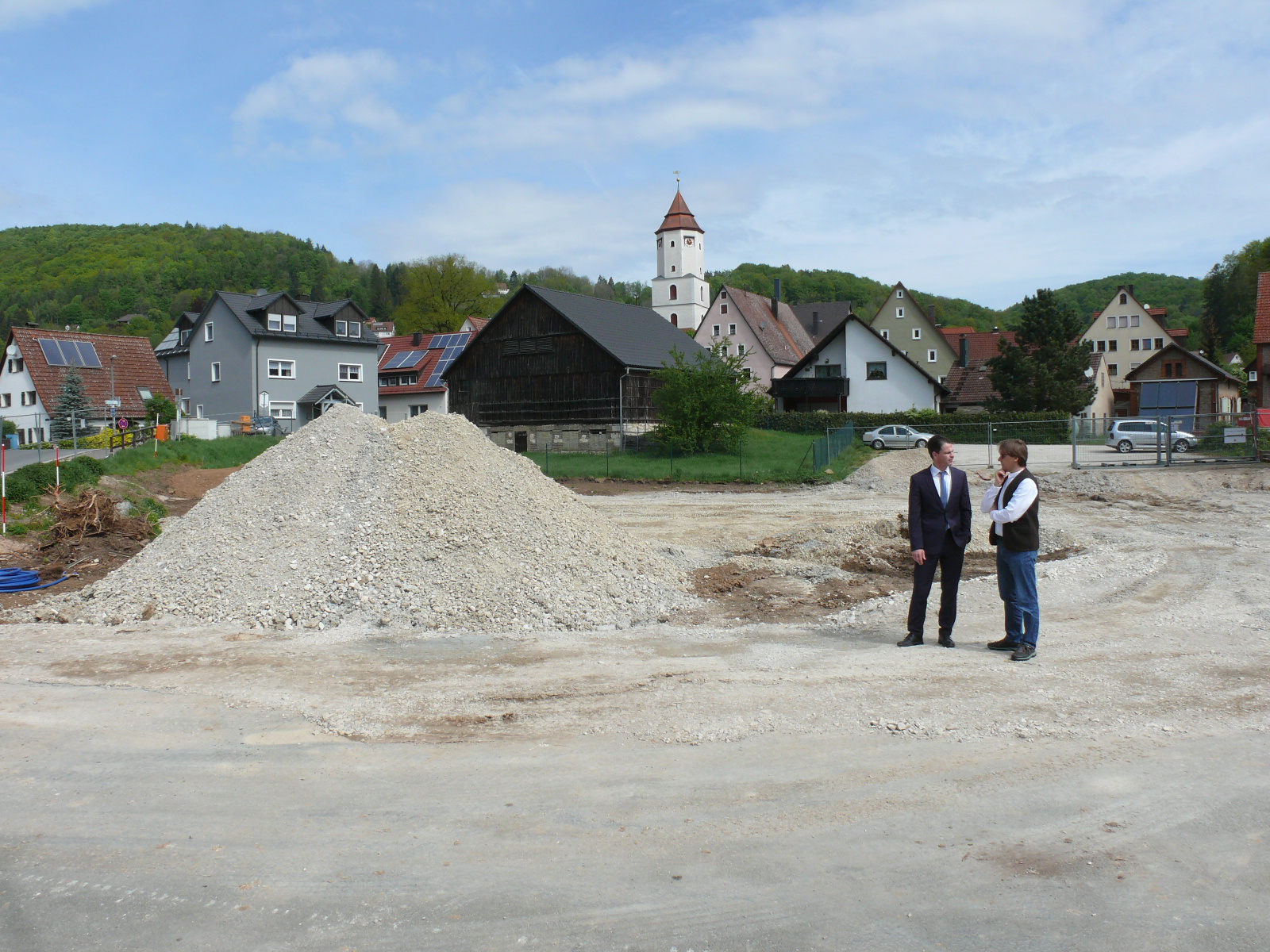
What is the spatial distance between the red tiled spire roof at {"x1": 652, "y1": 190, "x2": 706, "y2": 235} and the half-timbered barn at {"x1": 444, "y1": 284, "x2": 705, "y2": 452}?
36371mm

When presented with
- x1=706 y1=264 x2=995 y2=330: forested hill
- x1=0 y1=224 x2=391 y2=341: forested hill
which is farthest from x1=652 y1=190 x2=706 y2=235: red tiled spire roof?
x1=0 y1=224 x2=391 y2=341: forested hill

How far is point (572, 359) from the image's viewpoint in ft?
136

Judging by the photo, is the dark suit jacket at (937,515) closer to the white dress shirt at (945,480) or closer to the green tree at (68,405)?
the white dress shirt at (945,480)

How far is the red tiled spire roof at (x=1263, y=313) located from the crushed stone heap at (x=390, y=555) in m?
45.5

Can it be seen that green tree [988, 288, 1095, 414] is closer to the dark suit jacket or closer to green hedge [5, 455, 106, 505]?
the dark suit jacket

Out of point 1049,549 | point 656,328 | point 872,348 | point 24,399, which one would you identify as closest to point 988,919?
point 1049,549

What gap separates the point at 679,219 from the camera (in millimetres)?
78812

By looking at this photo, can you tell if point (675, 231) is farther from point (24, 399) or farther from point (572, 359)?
point (24, 399)

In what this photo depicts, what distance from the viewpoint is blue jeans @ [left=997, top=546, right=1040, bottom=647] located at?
290 inches

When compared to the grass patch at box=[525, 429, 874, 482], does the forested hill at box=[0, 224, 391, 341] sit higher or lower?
higher

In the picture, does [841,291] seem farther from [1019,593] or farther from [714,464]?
Answer: [1019,593]

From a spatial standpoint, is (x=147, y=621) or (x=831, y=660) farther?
(x=147, y=621)

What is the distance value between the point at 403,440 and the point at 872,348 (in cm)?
4062

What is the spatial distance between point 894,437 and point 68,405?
39.9m
